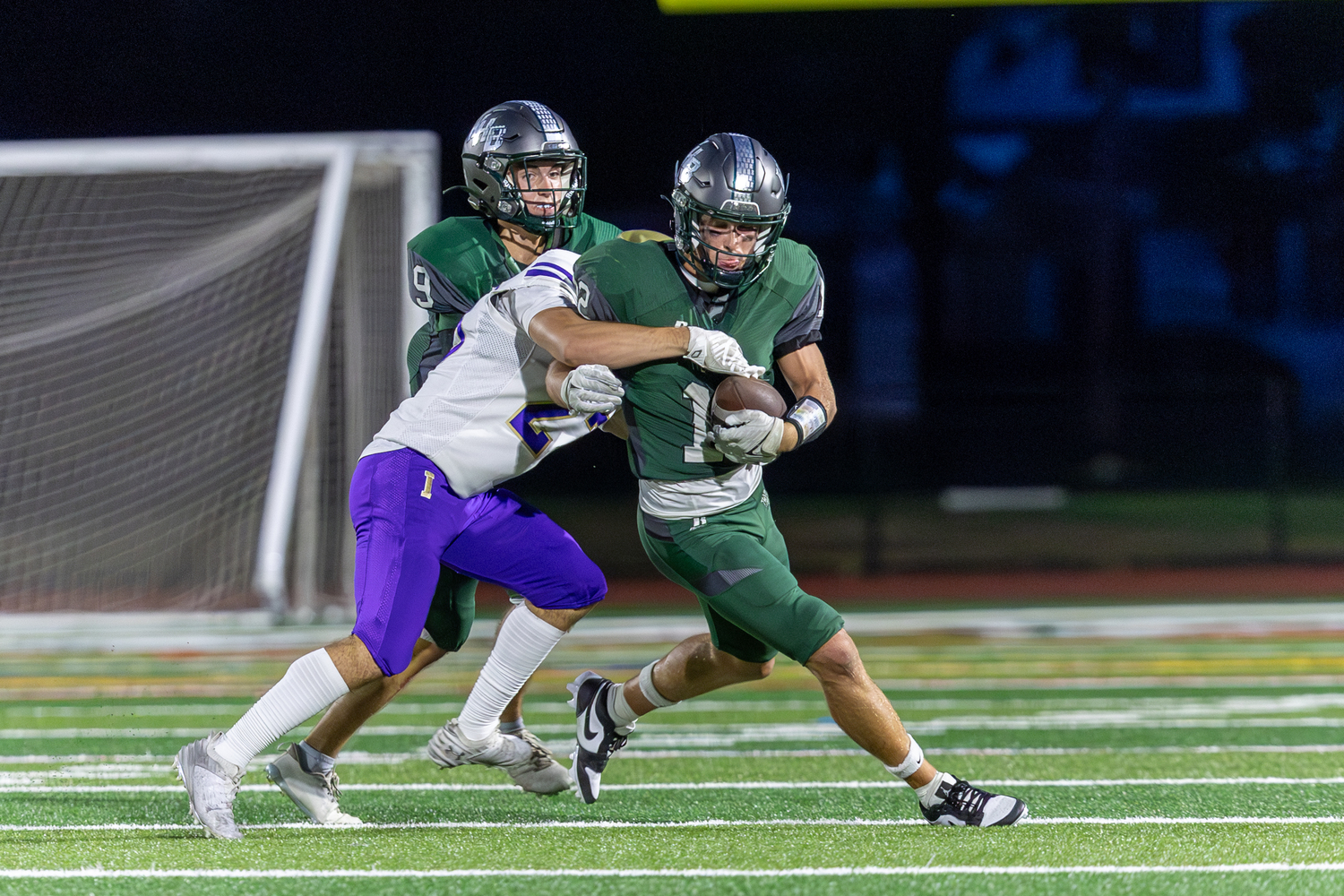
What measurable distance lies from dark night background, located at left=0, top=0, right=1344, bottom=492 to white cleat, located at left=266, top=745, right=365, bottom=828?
423 inches

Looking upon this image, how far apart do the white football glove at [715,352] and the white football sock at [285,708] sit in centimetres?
109

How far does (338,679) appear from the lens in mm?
3467

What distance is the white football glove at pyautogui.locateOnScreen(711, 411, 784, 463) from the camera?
343cm

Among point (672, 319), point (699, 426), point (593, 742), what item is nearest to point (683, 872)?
point (593, 742)

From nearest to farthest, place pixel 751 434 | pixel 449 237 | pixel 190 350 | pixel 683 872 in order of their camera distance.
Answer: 1. pixel 683 872
2. pixel 751 434
3. pixel 449 237
4. pixel 190 350

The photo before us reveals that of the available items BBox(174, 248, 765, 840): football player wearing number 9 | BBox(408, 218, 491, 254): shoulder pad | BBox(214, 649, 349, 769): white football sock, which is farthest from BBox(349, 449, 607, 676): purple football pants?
BBox(408, 218, 491, 254): shoulder pad

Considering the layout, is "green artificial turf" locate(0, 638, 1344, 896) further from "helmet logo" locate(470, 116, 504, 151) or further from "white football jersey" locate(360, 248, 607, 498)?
"helmet logo" locate(470, 116, 504, 151)

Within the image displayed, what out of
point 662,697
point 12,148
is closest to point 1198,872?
point 662,697

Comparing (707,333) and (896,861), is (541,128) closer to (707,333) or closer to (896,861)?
(707,333)

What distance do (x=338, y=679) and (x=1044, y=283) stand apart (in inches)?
538

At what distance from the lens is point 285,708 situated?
136 inches

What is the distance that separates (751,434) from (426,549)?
821 millimetres

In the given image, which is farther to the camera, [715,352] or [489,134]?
[489,134]

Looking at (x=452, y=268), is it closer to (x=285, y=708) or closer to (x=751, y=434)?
(x=751, y=434)
